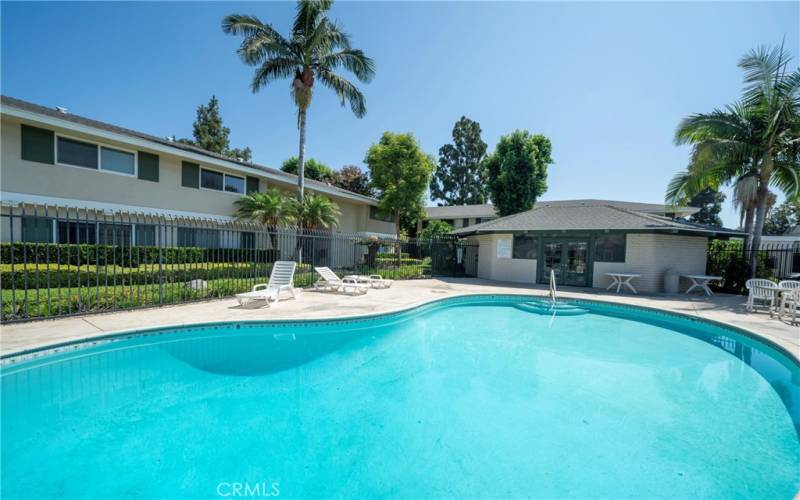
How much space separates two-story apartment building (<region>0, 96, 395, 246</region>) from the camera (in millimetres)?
9984

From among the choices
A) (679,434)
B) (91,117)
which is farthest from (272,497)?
(91,117)

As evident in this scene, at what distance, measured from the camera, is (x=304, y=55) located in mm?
15047

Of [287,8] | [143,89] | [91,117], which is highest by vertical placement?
[287,8]

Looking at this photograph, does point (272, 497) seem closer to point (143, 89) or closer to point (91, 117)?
point (91, 117)

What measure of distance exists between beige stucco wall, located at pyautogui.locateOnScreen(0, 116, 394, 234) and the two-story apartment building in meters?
0.02

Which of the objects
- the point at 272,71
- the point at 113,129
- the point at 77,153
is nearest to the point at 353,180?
the point at 272,71

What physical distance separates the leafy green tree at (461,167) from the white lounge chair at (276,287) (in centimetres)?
3765

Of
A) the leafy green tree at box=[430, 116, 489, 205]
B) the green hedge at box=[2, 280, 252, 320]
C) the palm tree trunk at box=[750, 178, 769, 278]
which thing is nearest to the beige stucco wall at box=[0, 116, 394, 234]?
the green hedge at box=[2, 280, 252, 320]

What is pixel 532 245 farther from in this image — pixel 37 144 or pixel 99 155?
pixel 37 144

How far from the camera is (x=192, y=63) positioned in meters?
13.9

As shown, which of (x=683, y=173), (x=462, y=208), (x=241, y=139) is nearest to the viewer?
(x=683, y=173)

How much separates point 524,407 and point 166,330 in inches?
277

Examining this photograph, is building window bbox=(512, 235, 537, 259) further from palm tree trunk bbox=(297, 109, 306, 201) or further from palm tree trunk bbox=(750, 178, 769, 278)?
palm tree trunk bbox=(297, 109, 306, 201)

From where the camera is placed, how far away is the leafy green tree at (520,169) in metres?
23.2
